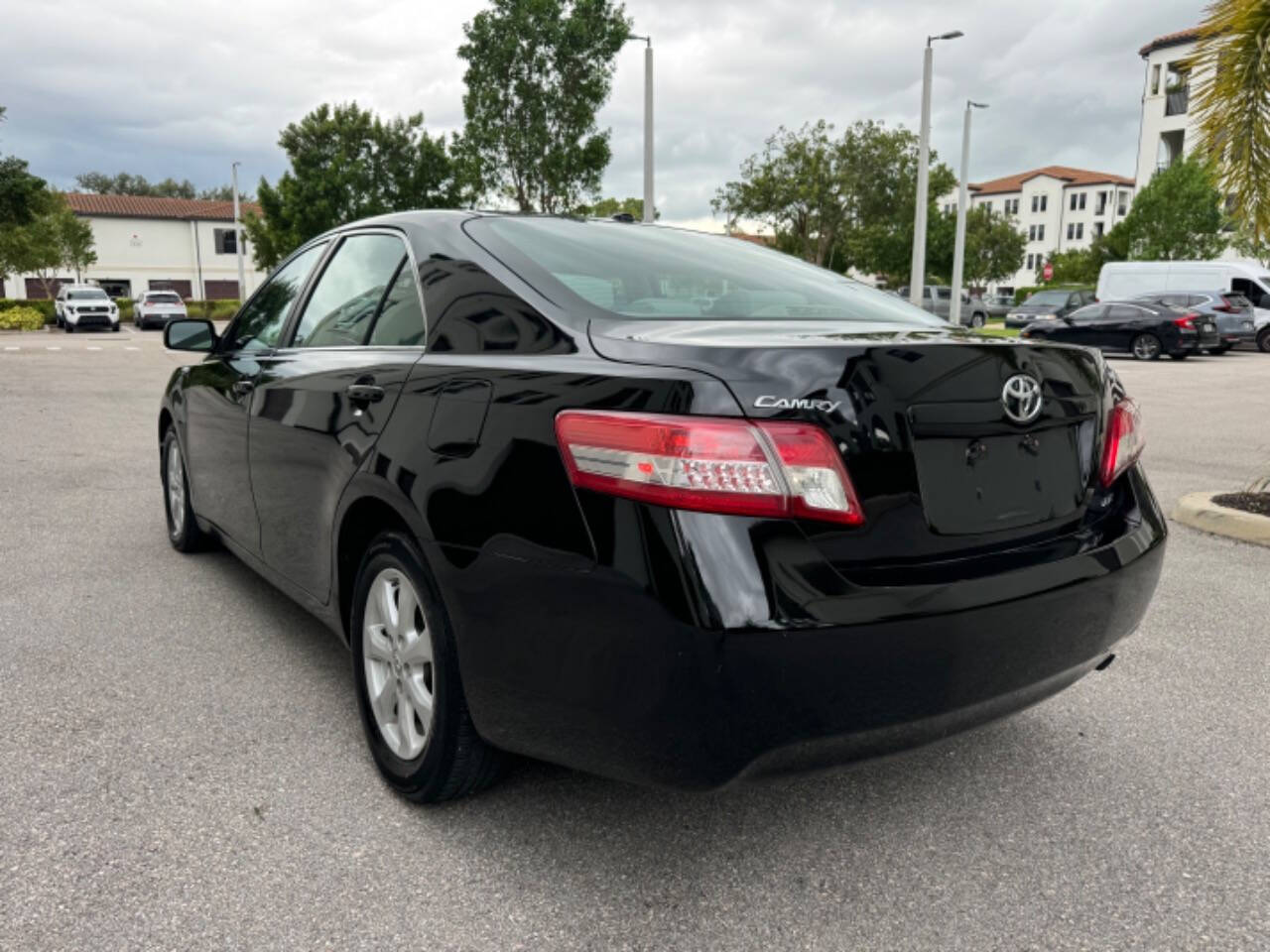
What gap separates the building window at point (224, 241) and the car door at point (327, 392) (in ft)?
233

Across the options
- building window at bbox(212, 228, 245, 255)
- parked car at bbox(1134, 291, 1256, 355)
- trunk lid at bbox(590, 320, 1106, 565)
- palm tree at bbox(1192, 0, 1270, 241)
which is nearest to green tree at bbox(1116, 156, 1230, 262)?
parked car at bbox(1134, 291, 1256, 355)

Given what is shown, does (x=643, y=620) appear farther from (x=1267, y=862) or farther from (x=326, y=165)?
(x=326, y=165)

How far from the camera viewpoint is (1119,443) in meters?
2.51

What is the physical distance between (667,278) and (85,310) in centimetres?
4059

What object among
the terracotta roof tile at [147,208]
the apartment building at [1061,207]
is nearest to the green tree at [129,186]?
the terracotta roof tile at [147,208]

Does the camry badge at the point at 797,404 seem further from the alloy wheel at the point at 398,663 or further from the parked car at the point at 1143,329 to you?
the parked car at the point at 1143,329

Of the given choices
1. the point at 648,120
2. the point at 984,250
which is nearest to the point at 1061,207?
the point at 984,250

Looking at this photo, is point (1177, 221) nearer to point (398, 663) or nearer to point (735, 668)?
point (398, 663)

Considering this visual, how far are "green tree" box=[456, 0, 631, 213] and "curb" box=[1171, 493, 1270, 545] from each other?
21490 mm

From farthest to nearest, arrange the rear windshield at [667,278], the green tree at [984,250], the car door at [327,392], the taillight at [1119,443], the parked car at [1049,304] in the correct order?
1. the green tree at [984,250]
2. the parked car at [1049,304]
3. the car door at [327,392]
4. the rear windshield at [667,278]
5. the taillight at [1119,443]

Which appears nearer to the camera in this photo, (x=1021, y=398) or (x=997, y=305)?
(x=1021, y=398)

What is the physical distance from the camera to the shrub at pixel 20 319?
127 ft

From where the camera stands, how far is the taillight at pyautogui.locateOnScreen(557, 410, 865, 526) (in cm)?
185

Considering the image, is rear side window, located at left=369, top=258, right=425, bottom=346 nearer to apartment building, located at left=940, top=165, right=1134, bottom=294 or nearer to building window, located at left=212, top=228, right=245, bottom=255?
building window, located at left=212, top=228, right=245, bottom=255
